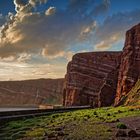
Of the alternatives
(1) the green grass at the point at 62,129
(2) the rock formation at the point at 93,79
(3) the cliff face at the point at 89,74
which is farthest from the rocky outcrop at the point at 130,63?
(1) the green grass at the point at 62,129

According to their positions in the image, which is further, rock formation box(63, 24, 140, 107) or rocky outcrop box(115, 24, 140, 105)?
rock formation box(63, 24, 140, 107)

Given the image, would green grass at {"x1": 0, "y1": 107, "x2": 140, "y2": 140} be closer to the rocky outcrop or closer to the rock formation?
the rocky outcrop

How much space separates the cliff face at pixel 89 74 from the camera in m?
148

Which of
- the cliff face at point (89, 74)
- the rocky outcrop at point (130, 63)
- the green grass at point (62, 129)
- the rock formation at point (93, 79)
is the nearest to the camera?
the green grass at point (62, 129)

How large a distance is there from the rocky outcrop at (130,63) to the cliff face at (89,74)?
27.5 m

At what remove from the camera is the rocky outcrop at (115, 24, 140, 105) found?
352ft

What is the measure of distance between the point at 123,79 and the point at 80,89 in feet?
138

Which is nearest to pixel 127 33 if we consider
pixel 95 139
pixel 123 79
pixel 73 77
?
pixel 123 79

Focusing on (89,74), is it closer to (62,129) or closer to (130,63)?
(130,63)

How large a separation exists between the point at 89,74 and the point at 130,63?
46.0 meters

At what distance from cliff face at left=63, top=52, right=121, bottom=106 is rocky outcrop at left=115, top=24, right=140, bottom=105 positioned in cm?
2754

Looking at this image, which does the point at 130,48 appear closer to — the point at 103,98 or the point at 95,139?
the point at 103,98

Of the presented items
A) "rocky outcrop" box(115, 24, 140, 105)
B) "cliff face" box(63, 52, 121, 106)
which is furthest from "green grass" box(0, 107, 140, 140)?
"cliff face" box(63, 52, 121, 106)

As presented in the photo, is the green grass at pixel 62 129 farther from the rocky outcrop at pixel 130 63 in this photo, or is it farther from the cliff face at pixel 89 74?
the cliff face at pixel 89 74
